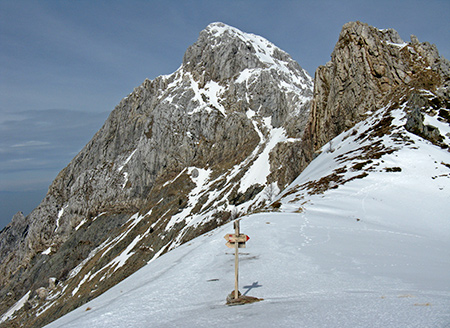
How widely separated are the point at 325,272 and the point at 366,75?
57448 millimetres

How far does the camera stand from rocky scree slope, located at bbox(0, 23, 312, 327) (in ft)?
282

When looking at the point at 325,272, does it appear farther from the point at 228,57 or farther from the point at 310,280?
the point at 228,57

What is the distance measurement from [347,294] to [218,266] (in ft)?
19.2

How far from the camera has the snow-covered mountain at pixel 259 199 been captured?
8.76 meters

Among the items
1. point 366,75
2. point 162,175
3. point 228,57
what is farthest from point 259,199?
point 228,57

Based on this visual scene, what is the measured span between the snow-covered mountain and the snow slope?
84 millimetres

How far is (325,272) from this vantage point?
32.4 feet

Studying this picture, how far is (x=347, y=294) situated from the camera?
301 inches

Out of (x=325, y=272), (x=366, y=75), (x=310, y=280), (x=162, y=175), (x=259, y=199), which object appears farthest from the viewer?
(x=162, y=175)

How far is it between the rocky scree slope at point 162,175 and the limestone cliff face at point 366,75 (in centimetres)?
1555

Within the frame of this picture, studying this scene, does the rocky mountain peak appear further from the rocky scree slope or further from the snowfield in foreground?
the snowfield in foreground

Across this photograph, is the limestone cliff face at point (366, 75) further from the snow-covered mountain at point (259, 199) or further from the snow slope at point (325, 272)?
the snow slope at point (325, 272)

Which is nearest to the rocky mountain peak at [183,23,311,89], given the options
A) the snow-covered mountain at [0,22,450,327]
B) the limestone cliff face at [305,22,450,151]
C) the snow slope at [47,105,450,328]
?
the snow-covered mountain at [0,22,450,327]

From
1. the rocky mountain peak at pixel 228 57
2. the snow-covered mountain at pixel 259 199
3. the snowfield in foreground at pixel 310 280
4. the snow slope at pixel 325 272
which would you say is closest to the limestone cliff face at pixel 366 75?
→ the snow-covered mountain at pixel 259 199
